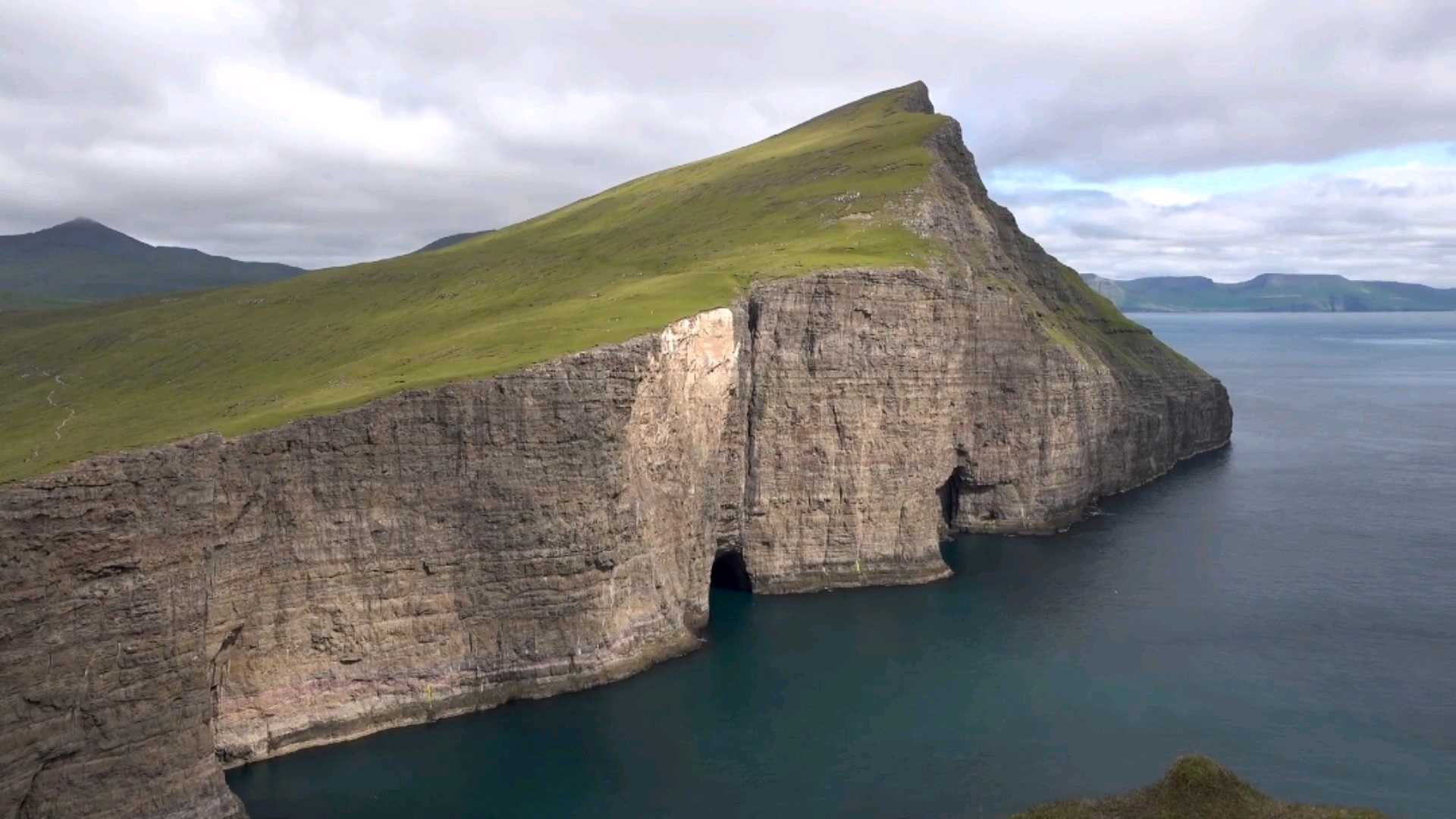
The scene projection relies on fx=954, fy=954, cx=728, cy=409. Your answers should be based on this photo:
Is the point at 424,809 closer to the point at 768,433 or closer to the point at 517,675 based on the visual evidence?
the point at 517,675

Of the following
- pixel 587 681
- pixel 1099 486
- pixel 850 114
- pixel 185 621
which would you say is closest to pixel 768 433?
pixel 587 681

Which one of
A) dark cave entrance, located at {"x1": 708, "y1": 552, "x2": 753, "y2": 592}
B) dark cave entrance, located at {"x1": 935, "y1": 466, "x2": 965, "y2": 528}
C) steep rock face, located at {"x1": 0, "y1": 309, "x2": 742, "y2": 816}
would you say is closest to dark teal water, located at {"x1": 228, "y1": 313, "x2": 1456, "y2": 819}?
dark cave entrance, located at {"x1": 708, "y1": 552, "x2": 753, "y2": 592}

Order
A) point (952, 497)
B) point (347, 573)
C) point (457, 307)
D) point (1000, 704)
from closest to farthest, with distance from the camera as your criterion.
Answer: point (347, 573) → point (1000, 704) → point (457, 307) → point (952, 497)

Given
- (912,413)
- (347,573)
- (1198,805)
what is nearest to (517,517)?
(347,573)

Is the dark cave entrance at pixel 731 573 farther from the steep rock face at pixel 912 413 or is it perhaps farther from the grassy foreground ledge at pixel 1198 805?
the grassy foreground ledge at pixel 1198 805

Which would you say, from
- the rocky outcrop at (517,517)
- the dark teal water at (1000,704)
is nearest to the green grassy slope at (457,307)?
the rocky outcrop at (517,517)

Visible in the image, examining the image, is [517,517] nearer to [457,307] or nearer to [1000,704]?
[1000,704]
